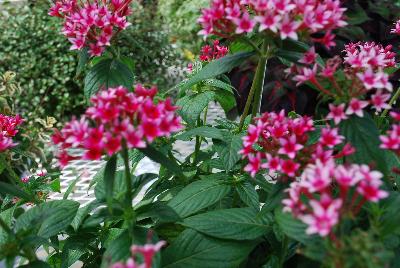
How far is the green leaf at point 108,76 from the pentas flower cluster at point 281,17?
21 centimetres

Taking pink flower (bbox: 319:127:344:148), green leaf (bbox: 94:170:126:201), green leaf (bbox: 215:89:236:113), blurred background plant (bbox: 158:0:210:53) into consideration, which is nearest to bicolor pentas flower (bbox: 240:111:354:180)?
pink flower (bbox: 319:127:344:148)

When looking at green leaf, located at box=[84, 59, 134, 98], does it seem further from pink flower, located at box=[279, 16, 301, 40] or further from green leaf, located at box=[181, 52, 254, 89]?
pink flower, located at box=[279, 16, 301, 40]

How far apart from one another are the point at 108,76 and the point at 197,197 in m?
0.26

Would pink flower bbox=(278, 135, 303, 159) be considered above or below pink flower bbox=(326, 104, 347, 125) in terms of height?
below

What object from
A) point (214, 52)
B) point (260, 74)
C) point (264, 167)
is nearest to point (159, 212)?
point (264, 167)

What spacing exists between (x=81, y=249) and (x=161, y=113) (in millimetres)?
433

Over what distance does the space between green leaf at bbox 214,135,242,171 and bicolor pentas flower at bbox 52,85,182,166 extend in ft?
0.88

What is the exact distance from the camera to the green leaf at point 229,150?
2.90 ft

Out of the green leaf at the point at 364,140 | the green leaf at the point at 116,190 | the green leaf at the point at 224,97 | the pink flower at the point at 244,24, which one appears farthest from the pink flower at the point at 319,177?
the green leaf at the point at 224,97

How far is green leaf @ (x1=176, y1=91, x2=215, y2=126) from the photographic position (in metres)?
1.04

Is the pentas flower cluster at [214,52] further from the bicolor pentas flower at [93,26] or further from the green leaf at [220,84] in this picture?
the bicolor pentas flower at [93,26]

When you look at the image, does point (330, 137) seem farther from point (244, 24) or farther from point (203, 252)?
point (203, 252)

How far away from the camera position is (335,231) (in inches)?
21.6

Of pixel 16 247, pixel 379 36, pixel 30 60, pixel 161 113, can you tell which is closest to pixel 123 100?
pixel 161 113
